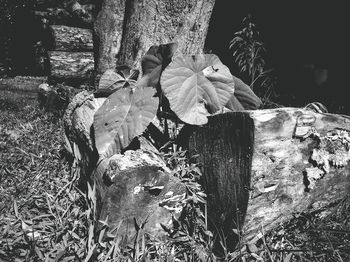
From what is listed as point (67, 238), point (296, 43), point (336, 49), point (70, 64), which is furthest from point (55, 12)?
point (67, 238)

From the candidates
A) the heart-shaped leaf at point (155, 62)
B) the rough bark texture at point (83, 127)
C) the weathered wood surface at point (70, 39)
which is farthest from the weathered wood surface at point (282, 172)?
the weathered wood surface at point (70, 39)

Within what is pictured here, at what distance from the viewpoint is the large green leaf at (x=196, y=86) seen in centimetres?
142

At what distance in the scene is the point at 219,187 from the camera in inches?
54.9

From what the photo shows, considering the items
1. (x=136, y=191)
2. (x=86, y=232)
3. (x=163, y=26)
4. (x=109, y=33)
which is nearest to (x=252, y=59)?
(x=163, y=26)

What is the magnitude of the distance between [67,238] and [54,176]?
0.58m

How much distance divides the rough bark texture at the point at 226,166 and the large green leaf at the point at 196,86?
0.09 meters

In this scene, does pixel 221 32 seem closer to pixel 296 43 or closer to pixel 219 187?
pixel 296 43

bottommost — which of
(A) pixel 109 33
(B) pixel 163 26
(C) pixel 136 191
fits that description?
(C) pixel 136 191

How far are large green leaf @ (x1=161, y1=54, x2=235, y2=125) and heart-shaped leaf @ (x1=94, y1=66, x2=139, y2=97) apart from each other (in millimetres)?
395

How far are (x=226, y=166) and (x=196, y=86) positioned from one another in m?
0.43

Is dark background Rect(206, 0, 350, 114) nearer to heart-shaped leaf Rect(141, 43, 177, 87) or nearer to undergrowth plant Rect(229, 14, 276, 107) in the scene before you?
undergrowth plant Rect(229, 14, 276, 107)

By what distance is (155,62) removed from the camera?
1621 millimetres

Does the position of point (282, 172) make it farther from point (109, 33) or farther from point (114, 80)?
point (109, 33)

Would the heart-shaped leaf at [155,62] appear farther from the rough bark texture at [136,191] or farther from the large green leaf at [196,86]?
the rough bark texture at [136,191]
